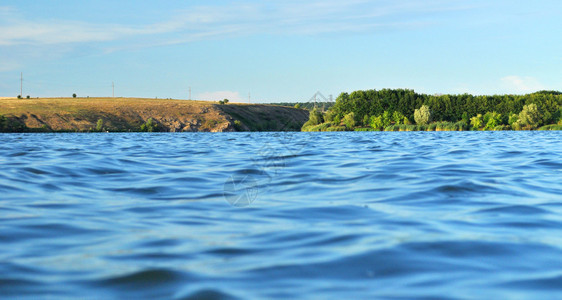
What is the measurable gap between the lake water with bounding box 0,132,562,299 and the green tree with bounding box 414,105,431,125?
126m

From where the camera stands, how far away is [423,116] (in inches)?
5300

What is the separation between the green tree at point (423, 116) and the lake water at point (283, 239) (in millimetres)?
125995

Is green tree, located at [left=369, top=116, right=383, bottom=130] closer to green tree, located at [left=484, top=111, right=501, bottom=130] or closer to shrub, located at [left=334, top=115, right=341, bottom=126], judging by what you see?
shrub, located at [left=334, top=115, right=341, bottom=126]

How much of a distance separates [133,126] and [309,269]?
171m

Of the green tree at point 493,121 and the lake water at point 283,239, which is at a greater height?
the green tree at point 493,121

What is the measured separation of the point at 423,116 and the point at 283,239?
13370 centimetres

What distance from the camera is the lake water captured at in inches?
168

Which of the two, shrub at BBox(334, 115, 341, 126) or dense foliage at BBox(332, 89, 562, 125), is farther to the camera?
dense foliage at BBox(332, 89, 562, 125)

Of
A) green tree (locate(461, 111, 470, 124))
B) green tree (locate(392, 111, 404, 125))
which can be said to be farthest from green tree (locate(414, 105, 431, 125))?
green tree (locate(461, 111, 470, 124))

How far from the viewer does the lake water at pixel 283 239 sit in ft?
14.0

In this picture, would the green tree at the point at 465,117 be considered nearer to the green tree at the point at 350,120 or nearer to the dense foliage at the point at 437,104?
the dense foliage at the point at 437,104

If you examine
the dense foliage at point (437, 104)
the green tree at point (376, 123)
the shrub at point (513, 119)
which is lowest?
the green tree at point (376, 123)

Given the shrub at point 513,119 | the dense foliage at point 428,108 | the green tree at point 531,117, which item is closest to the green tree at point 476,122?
the dense foliage at point 428,108

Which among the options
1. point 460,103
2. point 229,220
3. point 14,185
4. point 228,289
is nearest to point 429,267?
point 228,289
